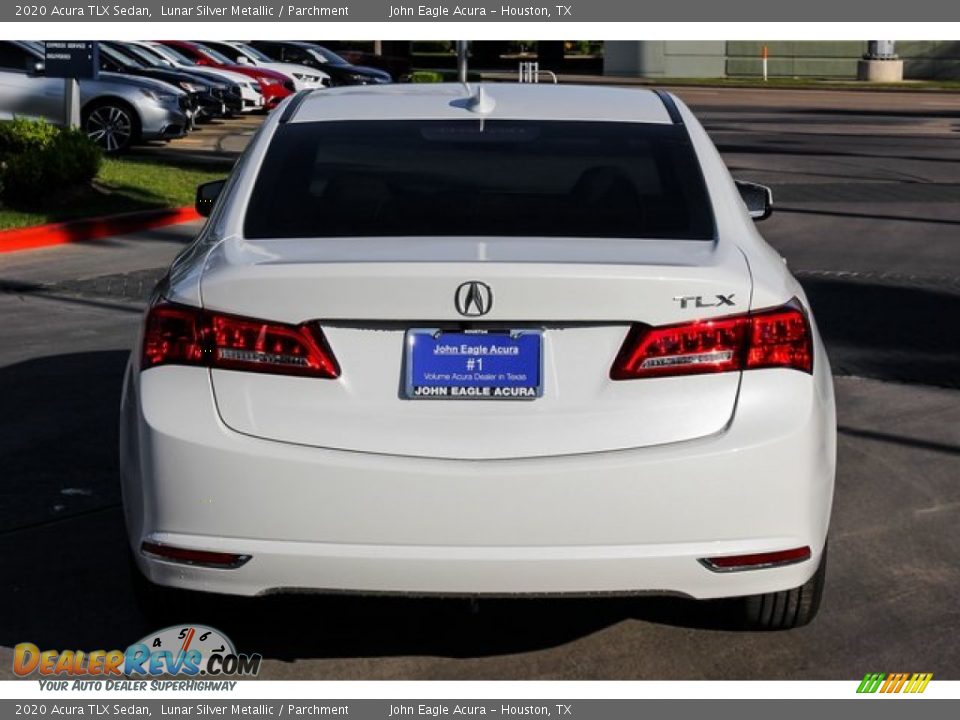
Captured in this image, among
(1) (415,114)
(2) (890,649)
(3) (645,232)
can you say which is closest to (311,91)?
(1) (415,114)

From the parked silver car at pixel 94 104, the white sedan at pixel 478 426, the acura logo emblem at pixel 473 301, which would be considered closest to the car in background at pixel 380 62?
the parked silver car at pixel 94 104

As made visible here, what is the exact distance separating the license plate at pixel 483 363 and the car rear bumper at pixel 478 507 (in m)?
0.18

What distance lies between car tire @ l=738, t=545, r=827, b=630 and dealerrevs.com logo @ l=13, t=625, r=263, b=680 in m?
1.41

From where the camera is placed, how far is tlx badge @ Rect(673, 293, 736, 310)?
168 inches

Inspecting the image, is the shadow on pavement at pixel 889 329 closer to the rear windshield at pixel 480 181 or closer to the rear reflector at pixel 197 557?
the rear windshield at pixel 480 181

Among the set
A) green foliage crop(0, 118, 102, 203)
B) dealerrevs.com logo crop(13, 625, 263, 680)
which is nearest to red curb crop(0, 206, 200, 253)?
green foliage crop(0, 118, 102, 203)

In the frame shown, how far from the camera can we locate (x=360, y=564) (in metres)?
4.27

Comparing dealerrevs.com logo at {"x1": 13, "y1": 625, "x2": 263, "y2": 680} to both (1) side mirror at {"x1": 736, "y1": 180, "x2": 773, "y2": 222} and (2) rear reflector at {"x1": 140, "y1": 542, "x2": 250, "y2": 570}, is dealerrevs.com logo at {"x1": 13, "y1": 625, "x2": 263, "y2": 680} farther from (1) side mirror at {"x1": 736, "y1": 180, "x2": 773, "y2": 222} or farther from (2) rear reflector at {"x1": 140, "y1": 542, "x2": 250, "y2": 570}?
(1) side mirror at {"x1": 736, "y1": 180, "x2": 773, "y2": 222}

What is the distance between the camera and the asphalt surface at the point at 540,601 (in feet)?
16.3

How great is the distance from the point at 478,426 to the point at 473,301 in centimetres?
31
